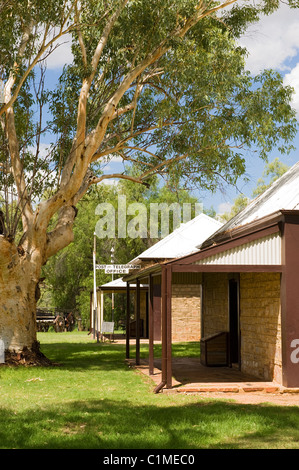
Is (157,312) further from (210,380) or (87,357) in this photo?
(210,380)

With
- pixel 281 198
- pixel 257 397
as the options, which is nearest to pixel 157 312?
pixel 281 198

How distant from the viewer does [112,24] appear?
15711 millimetres

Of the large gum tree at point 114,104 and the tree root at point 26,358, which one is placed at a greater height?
the large gum tree at point 114,104

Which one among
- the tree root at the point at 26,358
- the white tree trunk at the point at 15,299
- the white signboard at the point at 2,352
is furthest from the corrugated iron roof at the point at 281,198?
the white signboard at the point at 2,352

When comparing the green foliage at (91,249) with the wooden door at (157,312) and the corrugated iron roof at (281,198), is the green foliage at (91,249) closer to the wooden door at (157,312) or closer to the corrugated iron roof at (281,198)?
the wooden door at (157,312)

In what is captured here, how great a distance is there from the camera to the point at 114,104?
53.5ft

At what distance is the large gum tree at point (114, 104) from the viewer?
15.6 m

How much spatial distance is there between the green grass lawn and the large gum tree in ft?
14.2

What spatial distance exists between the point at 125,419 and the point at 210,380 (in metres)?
4.48

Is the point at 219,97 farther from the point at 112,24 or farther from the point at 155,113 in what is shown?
the point at 112,24

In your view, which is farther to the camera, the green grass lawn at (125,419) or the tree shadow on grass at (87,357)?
the tree shadow on grass at (87,357)

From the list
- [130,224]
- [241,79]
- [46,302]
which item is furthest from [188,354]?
[46,302]

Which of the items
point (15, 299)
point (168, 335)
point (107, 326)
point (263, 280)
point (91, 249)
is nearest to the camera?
point (168, 335)

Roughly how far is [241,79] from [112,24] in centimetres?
454
